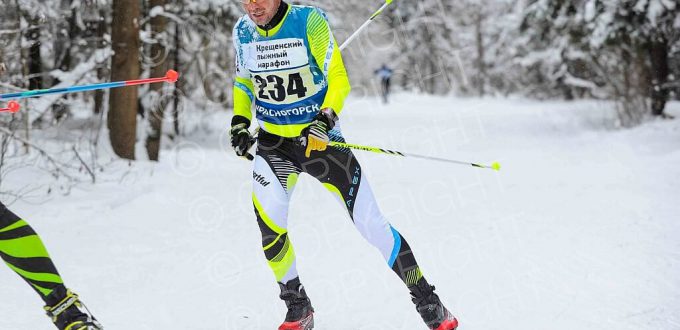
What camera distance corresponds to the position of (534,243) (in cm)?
645

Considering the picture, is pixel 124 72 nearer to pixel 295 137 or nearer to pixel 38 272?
pixel 295 137

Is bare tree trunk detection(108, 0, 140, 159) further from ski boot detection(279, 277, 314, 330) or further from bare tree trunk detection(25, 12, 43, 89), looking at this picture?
ski boot detection(279, 277, 314, 330)

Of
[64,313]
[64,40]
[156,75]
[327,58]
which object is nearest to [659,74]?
[156,75]

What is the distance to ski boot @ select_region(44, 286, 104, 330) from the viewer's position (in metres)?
3.05

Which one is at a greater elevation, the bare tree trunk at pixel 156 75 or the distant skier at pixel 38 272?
the bare tree trunk at pixel 156 75

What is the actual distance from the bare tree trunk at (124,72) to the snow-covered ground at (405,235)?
0.59m

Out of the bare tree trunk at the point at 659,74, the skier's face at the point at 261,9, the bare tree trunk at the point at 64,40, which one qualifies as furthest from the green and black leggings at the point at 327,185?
the bare tree trunk at the point at 659,74

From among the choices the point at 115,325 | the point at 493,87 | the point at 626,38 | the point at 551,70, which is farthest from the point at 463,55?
the point at 115,325

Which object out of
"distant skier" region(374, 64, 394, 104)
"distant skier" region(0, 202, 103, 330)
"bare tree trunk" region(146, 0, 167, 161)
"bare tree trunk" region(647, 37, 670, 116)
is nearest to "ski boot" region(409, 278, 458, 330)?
"distant skier" region(0, 202, 103, 330)

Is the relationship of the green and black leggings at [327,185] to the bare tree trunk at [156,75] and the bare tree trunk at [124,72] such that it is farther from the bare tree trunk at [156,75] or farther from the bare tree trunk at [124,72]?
the bare tree trunk at [156,75]

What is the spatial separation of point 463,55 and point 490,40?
3.98 metres

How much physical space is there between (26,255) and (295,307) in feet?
5.25

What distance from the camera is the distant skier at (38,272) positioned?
10.00ft

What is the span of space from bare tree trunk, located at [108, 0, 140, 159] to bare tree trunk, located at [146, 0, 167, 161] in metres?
0.69
